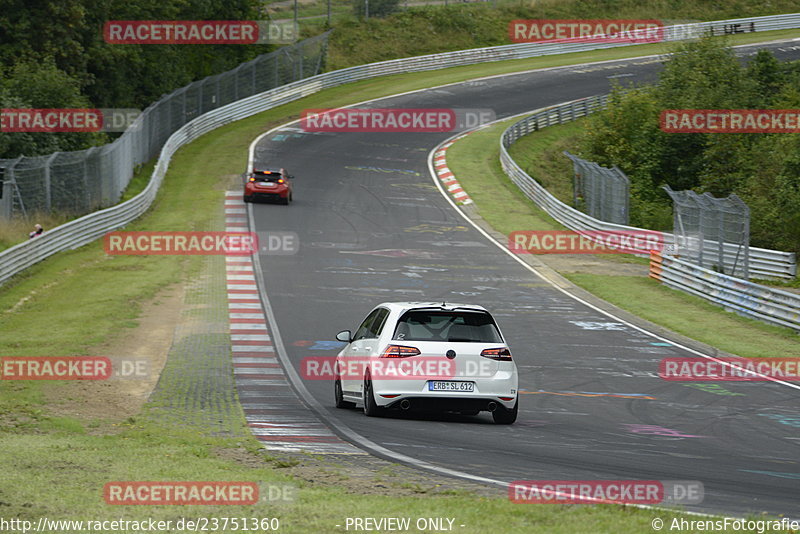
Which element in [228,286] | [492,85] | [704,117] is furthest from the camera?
[492,85]

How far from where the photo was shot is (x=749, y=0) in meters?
89.5

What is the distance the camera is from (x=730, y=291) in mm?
26203

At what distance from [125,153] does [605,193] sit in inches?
764

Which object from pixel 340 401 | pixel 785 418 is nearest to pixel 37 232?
pixel 340 401

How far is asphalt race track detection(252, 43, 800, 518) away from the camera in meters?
9.92

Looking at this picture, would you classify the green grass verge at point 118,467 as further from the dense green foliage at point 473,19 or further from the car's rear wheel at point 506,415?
the dense green foliage at point 473,19

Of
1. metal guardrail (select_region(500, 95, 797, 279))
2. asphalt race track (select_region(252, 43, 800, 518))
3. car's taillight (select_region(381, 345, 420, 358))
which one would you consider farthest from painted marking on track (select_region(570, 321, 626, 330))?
car's taillight (select_region(381, 345, 420, 358))

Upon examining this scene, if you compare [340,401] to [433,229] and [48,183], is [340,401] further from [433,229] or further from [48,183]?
[433,229]

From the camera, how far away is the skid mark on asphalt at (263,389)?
35.9 feet

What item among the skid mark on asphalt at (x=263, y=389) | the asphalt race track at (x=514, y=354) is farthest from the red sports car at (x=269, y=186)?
the skid mark on asphalt at (x=263, y=389)

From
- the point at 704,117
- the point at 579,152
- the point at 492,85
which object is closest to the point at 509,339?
the point at 704,117

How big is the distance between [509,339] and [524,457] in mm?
11249

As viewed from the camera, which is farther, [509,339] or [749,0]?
[749,0]

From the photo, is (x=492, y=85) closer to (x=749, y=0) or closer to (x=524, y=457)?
(x=749, y=0)
